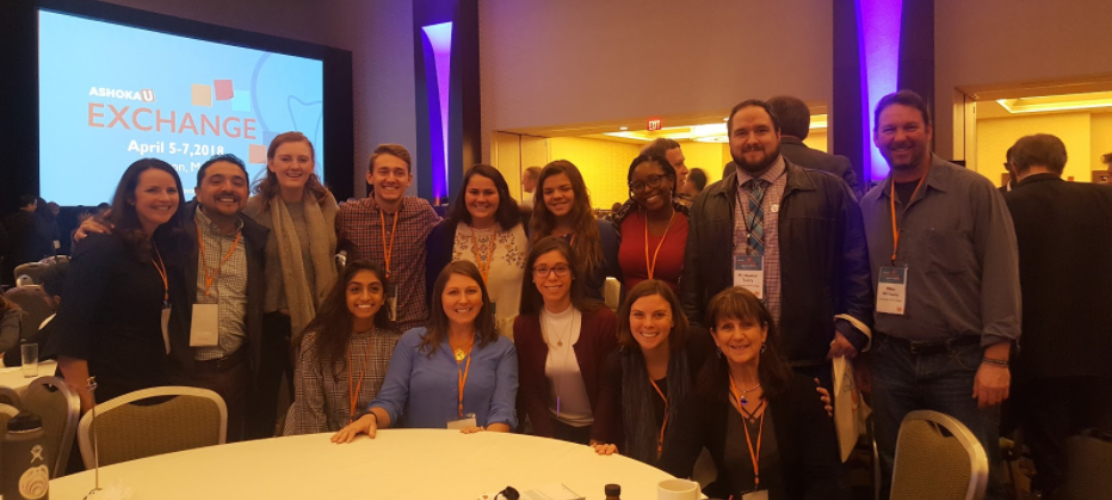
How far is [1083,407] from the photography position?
3.06m

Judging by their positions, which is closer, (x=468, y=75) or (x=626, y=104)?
(x=626, y=104)

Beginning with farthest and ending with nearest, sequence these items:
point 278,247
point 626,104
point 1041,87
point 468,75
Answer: point 468,75 < point 626,104 < point 1041,87 < point 278,247

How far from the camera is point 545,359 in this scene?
2.92 m

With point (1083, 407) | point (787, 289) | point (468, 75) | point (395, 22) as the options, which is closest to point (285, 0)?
point (395, 22)

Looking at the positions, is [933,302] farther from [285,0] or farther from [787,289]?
[285,0]

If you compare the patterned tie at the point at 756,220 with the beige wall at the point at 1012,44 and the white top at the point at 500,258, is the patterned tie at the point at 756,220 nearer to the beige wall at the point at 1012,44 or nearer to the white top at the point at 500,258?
the white top at the point at 500,258

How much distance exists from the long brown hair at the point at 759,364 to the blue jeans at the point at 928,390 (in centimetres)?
44

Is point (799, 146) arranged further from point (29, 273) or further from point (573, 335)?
point (29, 273)

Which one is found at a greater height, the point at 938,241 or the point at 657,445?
the point at 938,241

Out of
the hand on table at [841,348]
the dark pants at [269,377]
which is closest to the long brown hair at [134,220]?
the dark pants at [269,377]

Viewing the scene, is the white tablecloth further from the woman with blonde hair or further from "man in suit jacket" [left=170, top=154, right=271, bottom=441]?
the woman with blonde hair

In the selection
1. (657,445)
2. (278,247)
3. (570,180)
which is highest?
(570,180)

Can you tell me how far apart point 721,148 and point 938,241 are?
401 inches

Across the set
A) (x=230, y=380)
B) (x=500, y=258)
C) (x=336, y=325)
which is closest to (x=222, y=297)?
(x=230, y=380)
